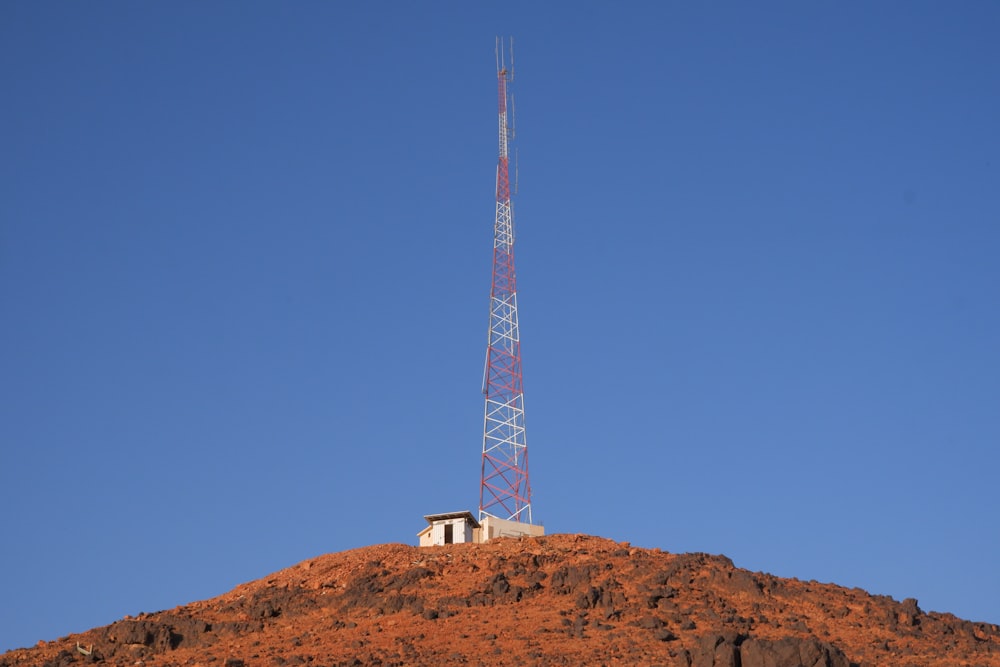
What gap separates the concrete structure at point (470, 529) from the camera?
52.8 meters

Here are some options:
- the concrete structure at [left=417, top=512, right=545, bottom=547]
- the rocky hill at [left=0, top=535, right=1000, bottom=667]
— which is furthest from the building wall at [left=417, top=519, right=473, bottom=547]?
the rocky hill at [left=0, top=535, right=1000, bottom=667]

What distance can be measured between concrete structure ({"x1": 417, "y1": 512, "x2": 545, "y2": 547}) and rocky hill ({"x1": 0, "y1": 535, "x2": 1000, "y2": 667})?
4.14m

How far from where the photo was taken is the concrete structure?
173 feet

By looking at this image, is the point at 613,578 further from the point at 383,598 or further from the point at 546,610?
the point at 383,598

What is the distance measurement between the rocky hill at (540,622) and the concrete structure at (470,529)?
163 inches

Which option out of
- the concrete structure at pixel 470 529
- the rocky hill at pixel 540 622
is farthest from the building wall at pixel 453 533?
the rocky hill at pixel 540 622

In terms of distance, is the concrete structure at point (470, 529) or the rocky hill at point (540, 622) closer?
the rocky hill at point (540, 622)

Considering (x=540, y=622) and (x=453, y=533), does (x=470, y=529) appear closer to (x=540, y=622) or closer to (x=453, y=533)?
(x=453, y=533)

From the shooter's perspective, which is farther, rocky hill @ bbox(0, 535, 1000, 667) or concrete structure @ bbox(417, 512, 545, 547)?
concrete structure @ bbox(417, 512, 545, 547)

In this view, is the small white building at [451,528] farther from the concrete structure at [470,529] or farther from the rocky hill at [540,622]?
the rocky hill at [540,622]

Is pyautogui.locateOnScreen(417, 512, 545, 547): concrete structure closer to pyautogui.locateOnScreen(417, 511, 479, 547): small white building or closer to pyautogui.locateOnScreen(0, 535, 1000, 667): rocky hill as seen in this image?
pyautogui.locateOnScreen(417, 511, 479, 547): small white building

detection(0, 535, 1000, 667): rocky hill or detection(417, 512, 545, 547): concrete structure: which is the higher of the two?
detection(417, 512, 545, 547): concrete structure

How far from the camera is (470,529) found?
175ft

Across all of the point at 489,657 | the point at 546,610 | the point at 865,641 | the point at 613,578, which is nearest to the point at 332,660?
the point at 489,657
